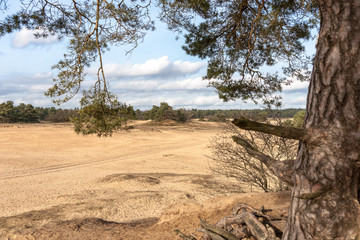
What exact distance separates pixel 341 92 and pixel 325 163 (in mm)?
654

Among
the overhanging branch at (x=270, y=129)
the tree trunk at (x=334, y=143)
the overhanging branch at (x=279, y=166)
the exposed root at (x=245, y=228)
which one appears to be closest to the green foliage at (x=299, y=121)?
the exposed root at (x=245, y=228)

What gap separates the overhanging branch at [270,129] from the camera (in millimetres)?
2043

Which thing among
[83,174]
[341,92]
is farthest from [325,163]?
[83,174]

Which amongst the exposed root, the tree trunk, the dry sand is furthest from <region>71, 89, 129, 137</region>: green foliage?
the tree trunk

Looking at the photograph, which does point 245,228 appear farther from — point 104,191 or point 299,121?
point 104,191

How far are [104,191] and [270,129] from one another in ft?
34.1

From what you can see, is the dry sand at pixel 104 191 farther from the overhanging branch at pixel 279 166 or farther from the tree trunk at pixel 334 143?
the tree trunk at pixel 334 143

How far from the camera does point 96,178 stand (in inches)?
547

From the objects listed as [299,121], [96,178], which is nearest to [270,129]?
[299,121]

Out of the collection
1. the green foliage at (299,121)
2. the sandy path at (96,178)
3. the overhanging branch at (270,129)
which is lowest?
the sandy path at (96,178)

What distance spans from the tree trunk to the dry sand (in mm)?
2720

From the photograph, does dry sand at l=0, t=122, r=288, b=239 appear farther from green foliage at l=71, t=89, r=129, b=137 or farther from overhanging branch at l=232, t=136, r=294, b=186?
overhanging branch at l=232, t=136, r=294, b=186

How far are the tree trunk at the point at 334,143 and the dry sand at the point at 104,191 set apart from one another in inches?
107

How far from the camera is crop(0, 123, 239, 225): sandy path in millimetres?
9312
